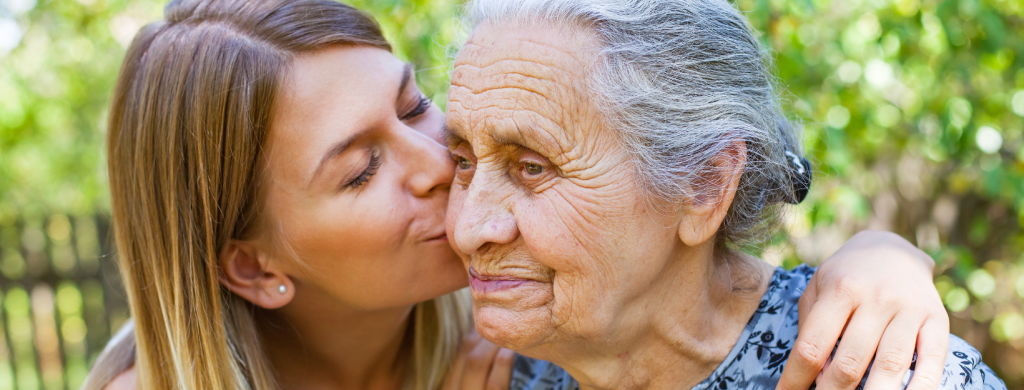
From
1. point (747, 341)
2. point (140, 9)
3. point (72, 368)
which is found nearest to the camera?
point (747, 341)

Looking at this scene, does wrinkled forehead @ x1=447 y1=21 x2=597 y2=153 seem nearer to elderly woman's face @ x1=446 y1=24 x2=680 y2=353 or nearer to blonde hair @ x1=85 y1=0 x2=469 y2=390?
elderly woman's face @ x1=446 y1=24 x2=680 y2=353

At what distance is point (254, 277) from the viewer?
7.79 feet

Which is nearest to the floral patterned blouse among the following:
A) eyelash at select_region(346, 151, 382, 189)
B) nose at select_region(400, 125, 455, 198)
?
nose at select_region(400, 125, 455, 198)

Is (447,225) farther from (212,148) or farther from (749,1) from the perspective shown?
(749,1)

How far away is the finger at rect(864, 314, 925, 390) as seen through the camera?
1.57 m

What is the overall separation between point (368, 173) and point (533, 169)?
0.63 m

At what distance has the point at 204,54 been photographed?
6.98 feet

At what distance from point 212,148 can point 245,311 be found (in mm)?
634

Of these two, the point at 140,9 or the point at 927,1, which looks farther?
the point at 140,9

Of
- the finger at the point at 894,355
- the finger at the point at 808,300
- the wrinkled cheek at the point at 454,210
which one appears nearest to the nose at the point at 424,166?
the wrinkled cheek at the point at 454,210

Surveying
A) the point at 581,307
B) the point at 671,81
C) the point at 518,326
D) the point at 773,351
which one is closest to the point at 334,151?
the point at 518,326

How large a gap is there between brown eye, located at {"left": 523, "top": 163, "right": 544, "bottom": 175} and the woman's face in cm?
46

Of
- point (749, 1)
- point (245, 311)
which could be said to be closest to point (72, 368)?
point (245, 311)

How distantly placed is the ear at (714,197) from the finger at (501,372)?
0.98 metres
